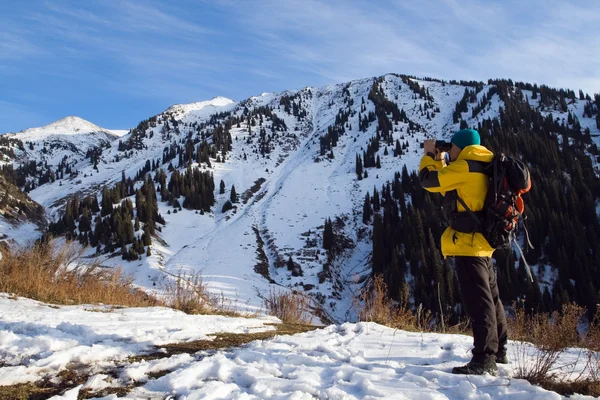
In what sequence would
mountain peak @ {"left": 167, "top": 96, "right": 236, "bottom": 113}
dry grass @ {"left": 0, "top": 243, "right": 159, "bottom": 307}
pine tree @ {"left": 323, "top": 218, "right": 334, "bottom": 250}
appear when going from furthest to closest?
mountain peak @ {"left": 167, "top": 96, "right": 236, "bottom": 113}
pine tree @ {"left": 323, "top": 218, "right": 334, "bottom": 250}
dry grass @ {"left": 0, "top": 243, "right": 159, "bottom": 307}

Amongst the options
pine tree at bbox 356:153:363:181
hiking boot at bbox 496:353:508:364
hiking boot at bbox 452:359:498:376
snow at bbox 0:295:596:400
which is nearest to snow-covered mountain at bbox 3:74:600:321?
pine tree at bbox 356:153:363:181

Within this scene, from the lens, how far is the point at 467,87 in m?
120

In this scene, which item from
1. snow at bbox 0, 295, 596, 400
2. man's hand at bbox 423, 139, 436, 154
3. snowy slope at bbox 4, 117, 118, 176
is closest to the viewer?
snow at bbox 0, 295, 596, 400

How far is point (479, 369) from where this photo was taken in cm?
314

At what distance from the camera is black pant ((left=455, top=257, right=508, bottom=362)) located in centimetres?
325

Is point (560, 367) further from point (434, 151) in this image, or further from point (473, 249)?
point (434, 151)

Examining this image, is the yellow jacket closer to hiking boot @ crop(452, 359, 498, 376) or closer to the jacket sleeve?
the jacket sleeve

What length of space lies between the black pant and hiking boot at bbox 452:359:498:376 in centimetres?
4

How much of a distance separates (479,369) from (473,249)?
1063 mm

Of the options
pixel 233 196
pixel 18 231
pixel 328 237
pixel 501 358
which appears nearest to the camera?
pixel 501 358

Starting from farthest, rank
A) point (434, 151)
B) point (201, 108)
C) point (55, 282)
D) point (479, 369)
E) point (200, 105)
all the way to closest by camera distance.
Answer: point (200, 105)
point (201, 108)
point (55, 282)
point (434, 151)
point (479, 369)

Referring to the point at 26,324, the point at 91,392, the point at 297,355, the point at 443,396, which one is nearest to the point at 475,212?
the point at 443,396

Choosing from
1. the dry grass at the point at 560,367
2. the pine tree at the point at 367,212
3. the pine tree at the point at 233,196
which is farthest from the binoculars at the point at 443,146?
the pine tree at the point at 233,196

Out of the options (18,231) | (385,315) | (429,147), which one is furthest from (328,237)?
(429,147)
